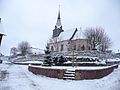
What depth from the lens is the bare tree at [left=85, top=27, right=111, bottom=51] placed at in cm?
4856

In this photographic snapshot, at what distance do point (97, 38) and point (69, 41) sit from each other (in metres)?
9.41

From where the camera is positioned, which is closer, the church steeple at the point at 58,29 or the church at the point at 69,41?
the church at the point at 69,41

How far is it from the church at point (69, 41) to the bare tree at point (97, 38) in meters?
1.71

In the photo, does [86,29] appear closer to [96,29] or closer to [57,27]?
[96,29]

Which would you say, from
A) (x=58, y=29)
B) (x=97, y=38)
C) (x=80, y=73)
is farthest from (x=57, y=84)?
(x=58, y=29)

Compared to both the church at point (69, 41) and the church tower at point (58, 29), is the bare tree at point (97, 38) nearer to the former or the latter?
the church at point (69, 41)

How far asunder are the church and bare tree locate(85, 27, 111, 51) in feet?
5.60

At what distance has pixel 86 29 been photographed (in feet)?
174

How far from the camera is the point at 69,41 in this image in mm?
54000

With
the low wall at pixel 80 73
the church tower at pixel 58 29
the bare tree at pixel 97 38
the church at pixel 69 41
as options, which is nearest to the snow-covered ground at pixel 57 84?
the low wall at pixel 80 73

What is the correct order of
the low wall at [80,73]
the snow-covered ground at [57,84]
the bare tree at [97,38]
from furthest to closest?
the bare tree at [97,38] → the low wall at [80,73] → the snow-covered ground at [57,84]

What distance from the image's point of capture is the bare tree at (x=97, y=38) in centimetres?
4856

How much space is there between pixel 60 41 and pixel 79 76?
4499 centimetres

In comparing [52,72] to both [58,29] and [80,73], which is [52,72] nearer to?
[80,73]
